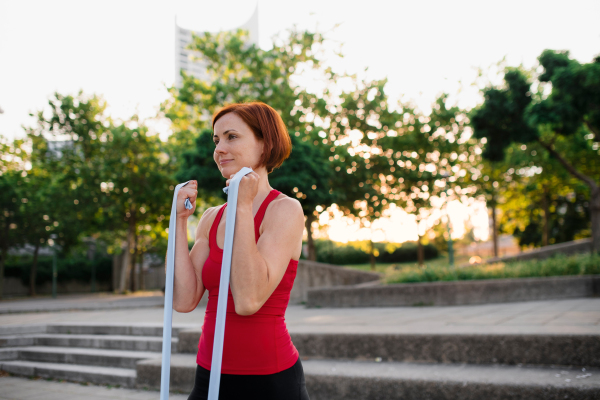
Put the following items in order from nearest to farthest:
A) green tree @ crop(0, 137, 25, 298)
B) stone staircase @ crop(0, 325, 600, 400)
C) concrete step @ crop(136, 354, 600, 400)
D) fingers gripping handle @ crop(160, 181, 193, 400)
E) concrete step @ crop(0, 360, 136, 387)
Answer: fingers gripping handle @ crop(160, 181, 193, 400) < concrete step @ crop(136, 354, 600, 400) < stone staircase @ crop(0, 325, 600, 400) < concrete step @ crop(0, 360, 136, 387) < green tree @ crop(0, 137, 25, 298)

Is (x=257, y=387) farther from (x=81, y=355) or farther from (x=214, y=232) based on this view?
(x=81, y=355)

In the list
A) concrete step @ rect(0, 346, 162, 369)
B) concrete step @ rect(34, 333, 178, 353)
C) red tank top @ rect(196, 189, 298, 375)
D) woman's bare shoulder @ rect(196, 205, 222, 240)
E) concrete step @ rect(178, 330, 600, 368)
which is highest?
woman's bare shoulder @ rect(196, 205, 222, 240)

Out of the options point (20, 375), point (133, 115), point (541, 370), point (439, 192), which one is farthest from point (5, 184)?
point (541, 370)

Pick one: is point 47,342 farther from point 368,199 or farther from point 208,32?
point 208,32

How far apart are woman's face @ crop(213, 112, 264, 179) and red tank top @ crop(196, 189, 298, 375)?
16 cm

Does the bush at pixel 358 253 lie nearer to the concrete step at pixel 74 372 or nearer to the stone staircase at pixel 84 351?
the stone staircase at pixel 84 351

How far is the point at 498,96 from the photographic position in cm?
1589

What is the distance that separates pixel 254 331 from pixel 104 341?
22.9 ft

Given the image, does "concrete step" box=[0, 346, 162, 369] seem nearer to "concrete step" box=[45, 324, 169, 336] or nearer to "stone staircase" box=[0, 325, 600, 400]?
"stone staircase" box=[0, 325, 600, 400]

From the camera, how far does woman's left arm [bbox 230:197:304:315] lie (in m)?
1.36

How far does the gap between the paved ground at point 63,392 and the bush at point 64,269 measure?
25410 millimetres

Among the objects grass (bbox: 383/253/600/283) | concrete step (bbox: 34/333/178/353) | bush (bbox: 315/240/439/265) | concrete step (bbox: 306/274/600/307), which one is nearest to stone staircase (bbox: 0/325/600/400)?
concrete step (bbox: 34/333/178/353)

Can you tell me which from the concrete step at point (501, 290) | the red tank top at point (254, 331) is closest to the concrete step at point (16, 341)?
the concrete step at point (501, 290)

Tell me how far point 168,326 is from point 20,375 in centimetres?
705
